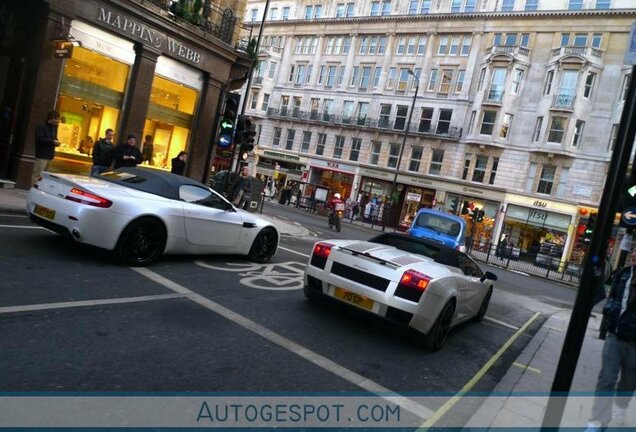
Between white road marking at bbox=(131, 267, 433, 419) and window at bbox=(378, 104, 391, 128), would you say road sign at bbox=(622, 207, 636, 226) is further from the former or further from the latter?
window at bbox=(378, 104, 391, 128)

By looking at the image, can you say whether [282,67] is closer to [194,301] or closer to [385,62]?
[385,62]

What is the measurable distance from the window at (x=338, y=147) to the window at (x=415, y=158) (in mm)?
7494

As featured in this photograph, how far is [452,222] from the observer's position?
1552 cm

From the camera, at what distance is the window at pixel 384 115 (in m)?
44.4

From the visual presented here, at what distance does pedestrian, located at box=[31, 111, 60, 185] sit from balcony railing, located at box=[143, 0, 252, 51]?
487cm

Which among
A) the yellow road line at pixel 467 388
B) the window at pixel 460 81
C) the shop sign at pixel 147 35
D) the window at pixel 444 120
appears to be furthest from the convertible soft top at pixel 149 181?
the window at pixel 460 81

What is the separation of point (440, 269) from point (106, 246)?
14.2 ft

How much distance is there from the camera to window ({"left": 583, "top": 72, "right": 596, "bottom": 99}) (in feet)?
114

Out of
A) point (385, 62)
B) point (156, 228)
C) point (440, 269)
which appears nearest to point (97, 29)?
point (156, 228)

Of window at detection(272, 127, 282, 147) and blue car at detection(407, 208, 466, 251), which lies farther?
window at detection(272, 127, 282, 147)

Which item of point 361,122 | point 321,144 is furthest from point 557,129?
point 321,144

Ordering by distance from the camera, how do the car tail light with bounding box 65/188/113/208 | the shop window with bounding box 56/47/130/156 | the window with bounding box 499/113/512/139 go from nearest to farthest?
the car tail light with bounding box 65/188/113/208
the shop window with bounding box 56/47/130/156
the window with bounding box 499/113/512/139

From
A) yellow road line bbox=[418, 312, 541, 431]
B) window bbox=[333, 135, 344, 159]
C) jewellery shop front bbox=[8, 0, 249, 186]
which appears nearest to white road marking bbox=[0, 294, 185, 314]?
yellow road line bbox=[418, 312, 541, 431]

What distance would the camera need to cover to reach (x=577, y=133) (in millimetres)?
35000
